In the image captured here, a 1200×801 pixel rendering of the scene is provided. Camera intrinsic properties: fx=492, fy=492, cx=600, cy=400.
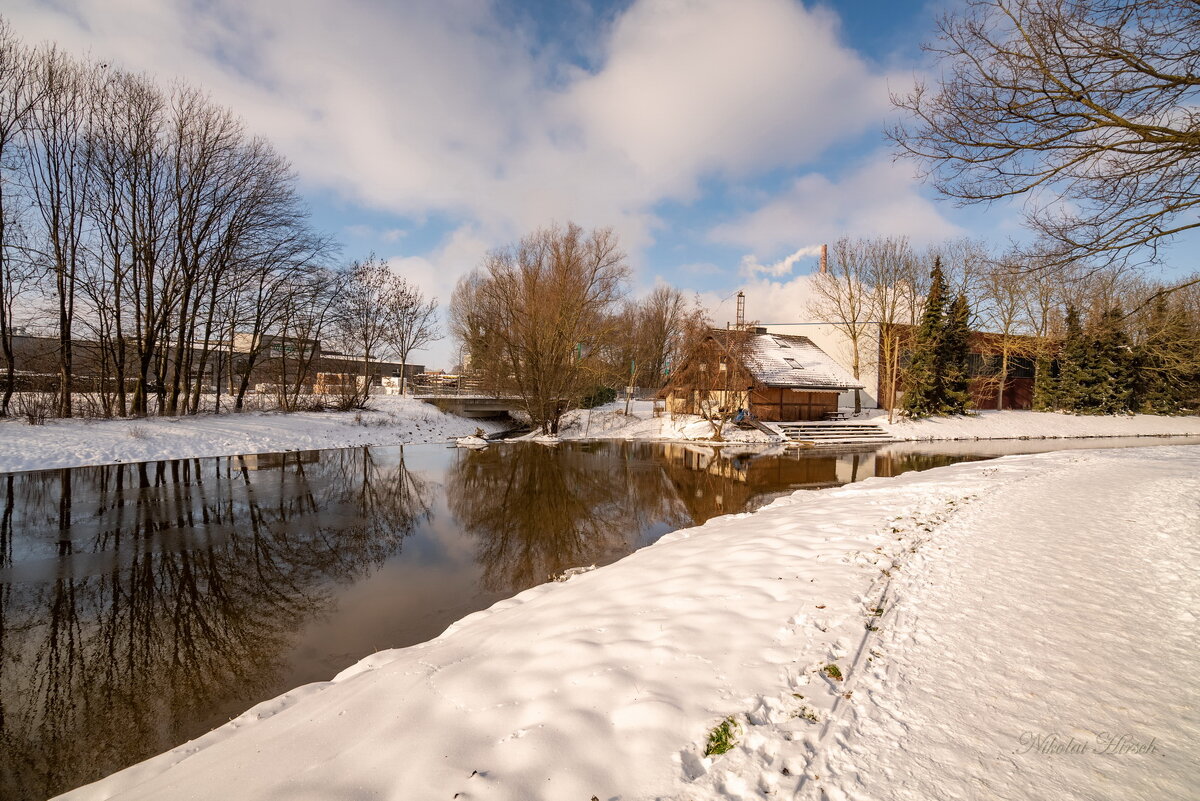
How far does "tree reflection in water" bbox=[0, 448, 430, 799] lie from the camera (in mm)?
3787

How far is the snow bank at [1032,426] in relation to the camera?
28652 mm

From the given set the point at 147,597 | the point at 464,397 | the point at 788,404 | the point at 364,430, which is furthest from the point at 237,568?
the point at 788,404

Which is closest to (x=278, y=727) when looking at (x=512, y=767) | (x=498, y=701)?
(x=498, y=701)

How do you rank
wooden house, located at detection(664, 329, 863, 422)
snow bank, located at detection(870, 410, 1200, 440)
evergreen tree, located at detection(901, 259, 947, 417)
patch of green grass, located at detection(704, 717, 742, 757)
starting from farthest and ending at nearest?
1. evergreen tree, located at detection(901, 259, 947, 417)
2. snow bank, located at detection(870, 410, 1200, 440)
3. wooden house, located at detection(664, 329, 863, 422)
4. patch of green grass, located at detection(704, 717, 742, 757)

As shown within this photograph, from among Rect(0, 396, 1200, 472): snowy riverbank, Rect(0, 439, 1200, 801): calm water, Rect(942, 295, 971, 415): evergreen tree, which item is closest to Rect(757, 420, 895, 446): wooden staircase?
Rect(0, 396, 1200, 472): snowy riverbank

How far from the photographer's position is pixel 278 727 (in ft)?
11.2

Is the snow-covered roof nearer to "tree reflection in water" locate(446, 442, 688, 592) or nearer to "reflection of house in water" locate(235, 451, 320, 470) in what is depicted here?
"tree reflection in water" locate(446, 442, 688, 592)

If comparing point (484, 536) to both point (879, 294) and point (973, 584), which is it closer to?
point (973, 584)

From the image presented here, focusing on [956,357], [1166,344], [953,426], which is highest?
[956,357]

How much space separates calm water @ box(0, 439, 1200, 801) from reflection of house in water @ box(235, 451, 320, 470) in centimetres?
38

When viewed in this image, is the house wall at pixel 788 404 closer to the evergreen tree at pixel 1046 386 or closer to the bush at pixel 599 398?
the bush at pixel 599 398

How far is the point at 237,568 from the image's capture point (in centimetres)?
693

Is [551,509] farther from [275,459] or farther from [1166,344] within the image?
[275,459]

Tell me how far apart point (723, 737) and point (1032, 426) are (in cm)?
3795
